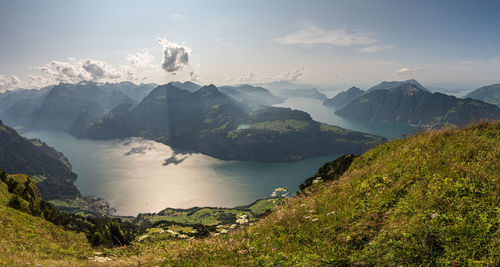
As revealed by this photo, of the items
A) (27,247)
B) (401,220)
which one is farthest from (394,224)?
(27,247)

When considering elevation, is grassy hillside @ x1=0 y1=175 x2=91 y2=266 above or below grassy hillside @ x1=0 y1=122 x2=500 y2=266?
below

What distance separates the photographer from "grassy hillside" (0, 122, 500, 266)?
5785mm

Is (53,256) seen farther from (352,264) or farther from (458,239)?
(458,239)

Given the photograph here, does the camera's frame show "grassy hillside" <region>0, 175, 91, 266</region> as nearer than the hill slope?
No

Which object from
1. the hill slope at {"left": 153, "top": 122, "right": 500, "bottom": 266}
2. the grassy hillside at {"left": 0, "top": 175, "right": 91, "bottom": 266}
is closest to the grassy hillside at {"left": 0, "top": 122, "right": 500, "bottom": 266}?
the hill slope at {"left": 153, "top": 122, "right": 500, "bottom": 266}

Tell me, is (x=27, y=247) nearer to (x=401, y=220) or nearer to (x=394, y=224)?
(x=394, y=224)

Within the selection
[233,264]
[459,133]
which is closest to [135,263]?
[233,264]

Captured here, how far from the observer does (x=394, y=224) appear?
23.5ft

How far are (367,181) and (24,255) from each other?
1691 cm

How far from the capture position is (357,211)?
9148mm

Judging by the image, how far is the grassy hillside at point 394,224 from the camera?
19.0ft

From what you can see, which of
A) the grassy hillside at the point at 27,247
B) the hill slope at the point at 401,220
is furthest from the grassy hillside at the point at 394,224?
the grassy hillside at the point at 27,247

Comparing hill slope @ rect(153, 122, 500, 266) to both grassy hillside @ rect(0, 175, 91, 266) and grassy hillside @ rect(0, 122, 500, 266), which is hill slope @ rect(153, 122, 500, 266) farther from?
grassy hillside @ rect(0, 175, 91, 266)

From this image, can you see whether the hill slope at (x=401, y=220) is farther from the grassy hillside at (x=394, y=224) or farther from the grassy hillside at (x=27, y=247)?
the grassy hillside at (x=27, y=247)
